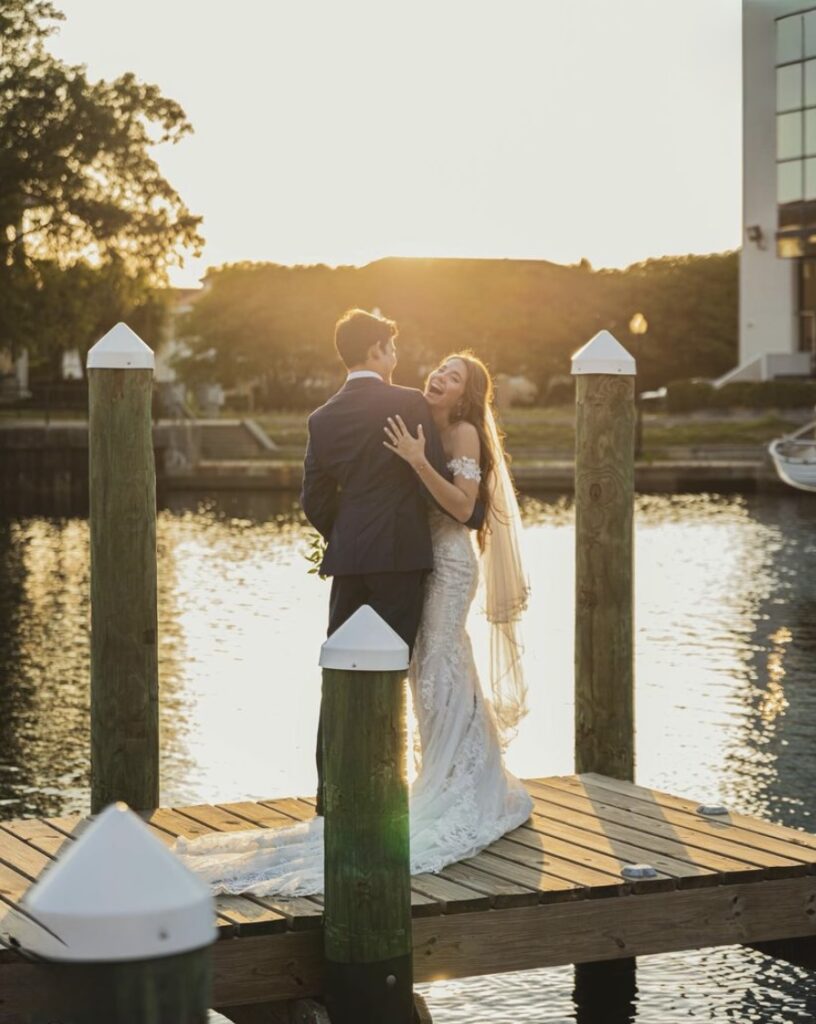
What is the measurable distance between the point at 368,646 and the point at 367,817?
20.9 inches

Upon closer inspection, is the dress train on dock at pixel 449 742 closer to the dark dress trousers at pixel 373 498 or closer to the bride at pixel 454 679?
the bride at pixel 454 679

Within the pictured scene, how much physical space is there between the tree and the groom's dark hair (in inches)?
1445

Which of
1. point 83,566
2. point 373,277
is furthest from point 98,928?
point 373,277

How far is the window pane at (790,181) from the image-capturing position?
60656mm

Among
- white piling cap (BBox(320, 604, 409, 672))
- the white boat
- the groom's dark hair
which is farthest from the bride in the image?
the white boat

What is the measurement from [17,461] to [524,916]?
37801 millimetres

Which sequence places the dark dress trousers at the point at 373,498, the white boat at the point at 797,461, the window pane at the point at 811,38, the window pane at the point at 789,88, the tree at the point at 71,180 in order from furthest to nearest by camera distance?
the window pane at the point at 789,88, the window pane at the point at 811,38, the tree at the point at 71,180, the white boat at the point at 797,461, the dark dress trousers at the point at 373,498

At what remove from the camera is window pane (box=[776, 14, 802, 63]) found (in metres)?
60.9

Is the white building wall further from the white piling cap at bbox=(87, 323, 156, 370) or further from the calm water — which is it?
the white piling cap at bbox=(87, 323, 156, 370)

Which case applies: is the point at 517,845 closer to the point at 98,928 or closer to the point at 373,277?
the point at 98,928

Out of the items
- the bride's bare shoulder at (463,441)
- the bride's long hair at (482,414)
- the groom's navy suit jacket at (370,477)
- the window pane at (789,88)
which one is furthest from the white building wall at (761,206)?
the groom's navy suit jacket at (370,477)

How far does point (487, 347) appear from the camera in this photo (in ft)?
302

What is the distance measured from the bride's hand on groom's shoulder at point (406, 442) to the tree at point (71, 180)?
36787 millimetres

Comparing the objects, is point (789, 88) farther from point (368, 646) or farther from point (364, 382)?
point (368, 646)
